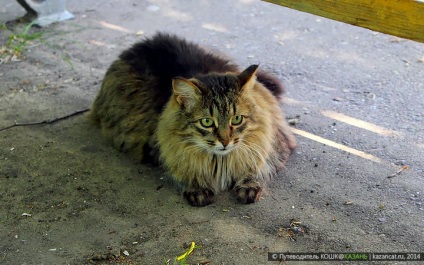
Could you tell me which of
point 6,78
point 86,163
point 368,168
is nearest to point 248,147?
point 368,168

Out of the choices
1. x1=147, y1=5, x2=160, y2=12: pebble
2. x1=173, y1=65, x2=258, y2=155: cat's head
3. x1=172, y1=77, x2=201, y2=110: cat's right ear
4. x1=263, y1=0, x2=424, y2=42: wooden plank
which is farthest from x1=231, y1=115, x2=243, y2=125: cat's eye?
x1=147, y1=5, x2=160, y2=12: pebble

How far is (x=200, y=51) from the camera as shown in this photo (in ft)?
13.6

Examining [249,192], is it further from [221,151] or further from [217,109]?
[217,109]

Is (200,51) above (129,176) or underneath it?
above

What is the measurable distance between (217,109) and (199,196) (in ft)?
1.71

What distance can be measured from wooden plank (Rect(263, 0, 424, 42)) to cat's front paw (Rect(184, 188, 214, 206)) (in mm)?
1190

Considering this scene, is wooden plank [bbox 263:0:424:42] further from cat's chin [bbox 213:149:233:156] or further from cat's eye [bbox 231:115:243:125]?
cat's chin [bbox 213:149:233:156]

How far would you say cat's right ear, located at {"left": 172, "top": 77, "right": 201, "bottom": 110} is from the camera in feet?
11.1

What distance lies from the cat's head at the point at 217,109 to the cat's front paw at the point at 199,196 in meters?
0.25

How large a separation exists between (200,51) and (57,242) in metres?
1.60

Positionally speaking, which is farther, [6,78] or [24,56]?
[24,56]

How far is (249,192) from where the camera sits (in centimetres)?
356

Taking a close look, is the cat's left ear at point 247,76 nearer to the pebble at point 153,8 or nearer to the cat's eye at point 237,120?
the cat's eye at point 237,120

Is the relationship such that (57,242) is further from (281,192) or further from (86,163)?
(281,192)
